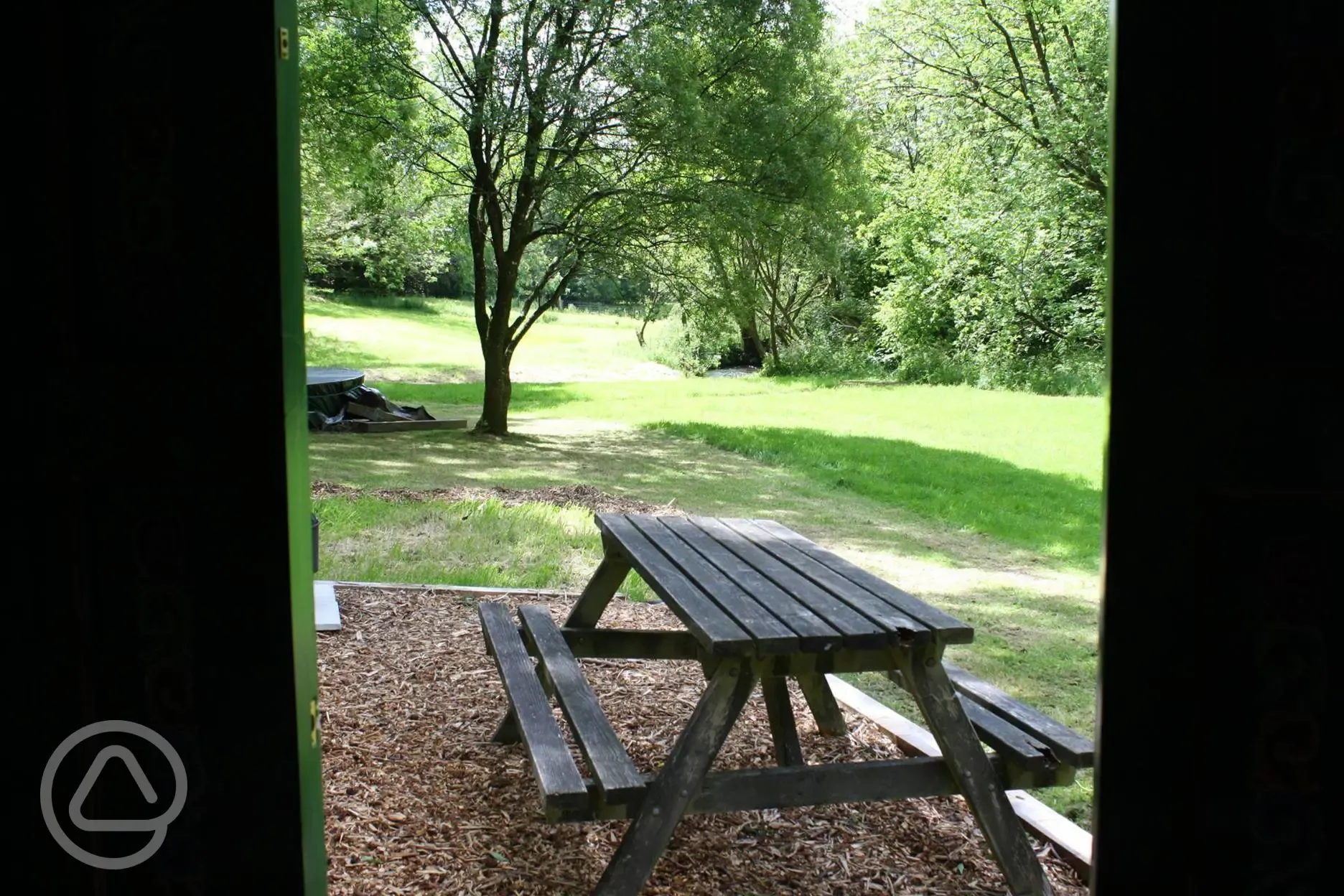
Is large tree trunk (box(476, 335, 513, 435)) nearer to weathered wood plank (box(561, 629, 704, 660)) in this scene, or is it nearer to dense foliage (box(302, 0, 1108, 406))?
dense foliage (box(302, 0, 1108, 406))

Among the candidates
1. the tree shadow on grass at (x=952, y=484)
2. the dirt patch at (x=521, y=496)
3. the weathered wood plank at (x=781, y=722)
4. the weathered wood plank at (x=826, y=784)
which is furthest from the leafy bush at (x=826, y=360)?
the weathered wood plank at (x=826, y=784)

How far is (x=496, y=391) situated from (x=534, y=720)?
12.0m

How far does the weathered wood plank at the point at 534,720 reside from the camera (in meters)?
2.70

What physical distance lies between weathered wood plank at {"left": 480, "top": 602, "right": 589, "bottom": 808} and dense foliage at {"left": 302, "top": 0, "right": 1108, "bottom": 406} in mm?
9343

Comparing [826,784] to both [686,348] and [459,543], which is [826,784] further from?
[686,348]

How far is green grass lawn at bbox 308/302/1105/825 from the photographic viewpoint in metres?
6.56

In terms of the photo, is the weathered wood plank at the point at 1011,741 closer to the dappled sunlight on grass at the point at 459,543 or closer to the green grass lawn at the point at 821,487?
the green grass lawn at the point at 821,487

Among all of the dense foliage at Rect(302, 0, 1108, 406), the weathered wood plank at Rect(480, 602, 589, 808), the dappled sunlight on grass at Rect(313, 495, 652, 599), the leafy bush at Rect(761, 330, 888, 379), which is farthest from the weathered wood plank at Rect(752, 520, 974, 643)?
the leafy bush at Rect(761, 330, 888, 379)
